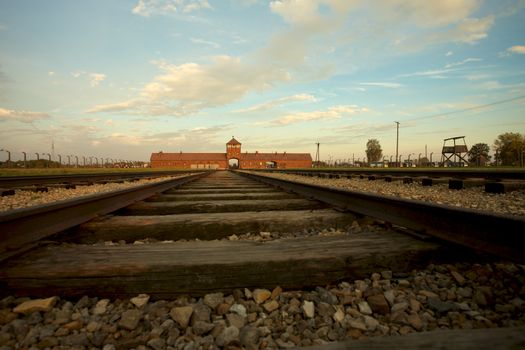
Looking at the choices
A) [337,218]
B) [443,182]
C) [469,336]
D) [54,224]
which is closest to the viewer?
[469,336]

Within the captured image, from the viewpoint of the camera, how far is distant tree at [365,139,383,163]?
115m

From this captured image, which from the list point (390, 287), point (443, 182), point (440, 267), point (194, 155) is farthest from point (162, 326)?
point (194, 155)

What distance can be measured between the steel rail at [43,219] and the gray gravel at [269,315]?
496mm

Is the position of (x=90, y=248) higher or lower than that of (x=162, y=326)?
higher

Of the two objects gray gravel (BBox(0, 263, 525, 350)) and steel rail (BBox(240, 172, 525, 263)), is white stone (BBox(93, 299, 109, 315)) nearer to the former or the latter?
gray gravel (BBox(0, 263, 525, 350))

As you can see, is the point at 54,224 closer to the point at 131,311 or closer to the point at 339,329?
the point at 131,311

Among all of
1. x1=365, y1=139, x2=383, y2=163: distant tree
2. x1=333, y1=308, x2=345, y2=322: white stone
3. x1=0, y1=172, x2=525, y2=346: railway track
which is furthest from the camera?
x1=365, y1=139, x2=383, y2=163: distant tree

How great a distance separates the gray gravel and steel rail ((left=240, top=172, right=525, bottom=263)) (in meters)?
0.15

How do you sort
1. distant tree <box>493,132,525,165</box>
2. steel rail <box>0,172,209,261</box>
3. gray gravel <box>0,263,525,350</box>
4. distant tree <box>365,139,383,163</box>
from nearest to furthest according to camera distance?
gray gravel <box>0,263,525,350</box> → steel rail <box>0,172,209,261</box> → distant tree <box>493,132,525,165</box> → distant tree <box>365,139,383,163</box>

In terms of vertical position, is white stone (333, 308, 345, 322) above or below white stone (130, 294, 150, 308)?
below

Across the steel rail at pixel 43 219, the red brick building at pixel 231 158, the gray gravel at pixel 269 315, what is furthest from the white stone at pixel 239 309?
the red brick building at pixel 231 158

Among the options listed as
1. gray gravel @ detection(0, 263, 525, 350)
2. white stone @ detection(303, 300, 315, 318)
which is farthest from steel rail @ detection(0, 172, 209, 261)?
white stone @ detection(303, 300, 315, 318)

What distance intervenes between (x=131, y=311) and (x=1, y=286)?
0.59m

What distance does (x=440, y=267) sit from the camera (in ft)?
4.88
